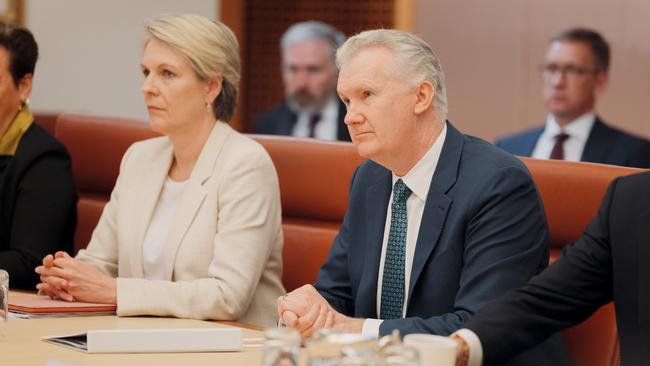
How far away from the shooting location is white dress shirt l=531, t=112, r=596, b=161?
523 centimetres

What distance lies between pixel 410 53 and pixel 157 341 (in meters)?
0.94

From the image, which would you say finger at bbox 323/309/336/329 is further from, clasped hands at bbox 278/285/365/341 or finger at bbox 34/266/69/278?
finger at bbox 34/266/69/278

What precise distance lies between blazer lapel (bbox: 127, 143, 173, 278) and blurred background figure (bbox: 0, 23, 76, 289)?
0.31 meters

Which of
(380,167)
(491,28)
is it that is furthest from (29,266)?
(491,28)

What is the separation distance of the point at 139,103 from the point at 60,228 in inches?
132

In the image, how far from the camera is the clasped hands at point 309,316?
257cm

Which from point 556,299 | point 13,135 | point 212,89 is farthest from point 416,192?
point 13,135

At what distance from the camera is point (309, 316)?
2.57 metres

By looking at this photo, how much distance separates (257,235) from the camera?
3.13m

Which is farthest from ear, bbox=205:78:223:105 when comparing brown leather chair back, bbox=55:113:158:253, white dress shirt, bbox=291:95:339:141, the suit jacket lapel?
white dress shirt, bbox=291:95:339:141

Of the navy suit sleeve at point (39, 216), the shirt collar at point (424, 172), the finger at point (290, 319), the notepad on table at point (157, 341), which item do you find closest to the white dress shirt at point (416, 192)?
the shirt collar at point (424, 172)

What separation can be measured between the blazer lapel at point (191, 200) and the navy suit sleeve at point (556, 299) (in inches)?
46.0

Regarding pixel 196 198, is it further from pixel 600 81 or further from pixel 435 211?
pixel 600 81

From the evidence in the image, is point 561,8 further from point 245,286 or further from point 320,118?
point 245,286
